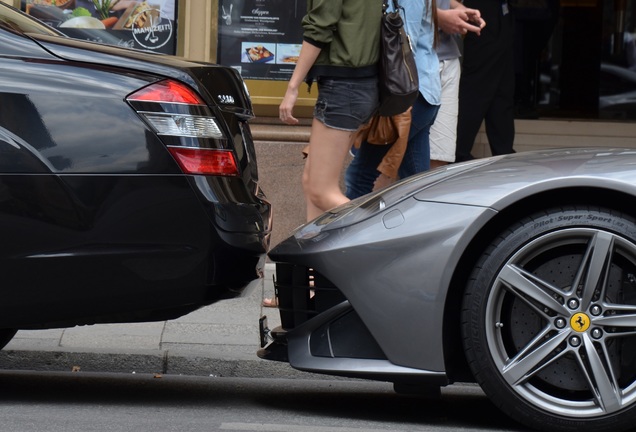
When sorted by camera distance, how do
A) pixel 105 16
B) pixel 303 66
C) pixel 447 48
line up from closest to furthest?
pixel 303 66, pixel 447 48, pixel 105 16

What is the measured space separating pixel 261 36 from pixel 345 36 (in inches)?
124

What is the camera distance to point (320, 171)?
20.1 ft

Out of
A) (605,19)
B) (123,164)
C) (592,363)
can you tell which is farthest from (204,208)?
(605,19)

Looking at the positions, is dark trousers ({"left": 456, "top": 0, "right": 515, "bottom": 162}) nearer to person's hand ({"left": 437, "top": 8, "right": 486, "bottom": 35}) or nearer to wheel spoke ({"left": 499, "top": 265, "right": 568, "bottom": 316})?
person's hand ({"left": 437, "top": 8, "right": 486, "bottom": 35})

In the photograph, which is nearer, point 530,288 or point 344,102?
point 530,288

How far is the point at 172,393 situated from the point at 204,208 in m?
1.06

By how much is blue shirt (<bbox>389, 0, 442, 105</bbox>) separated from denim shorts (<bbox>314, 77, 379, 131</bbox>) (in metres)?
0.67

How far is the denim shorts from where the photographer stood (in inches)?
239

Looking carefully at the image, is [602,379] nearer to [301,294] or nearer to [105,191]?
[301,294]

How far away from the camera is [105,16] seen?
30.0 ft

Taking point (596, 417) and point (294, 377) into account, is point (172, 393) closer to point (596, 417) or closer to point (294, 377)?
point (294, 377)

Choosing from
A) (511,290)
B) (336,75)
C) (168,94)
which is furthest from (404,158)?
(511,290)

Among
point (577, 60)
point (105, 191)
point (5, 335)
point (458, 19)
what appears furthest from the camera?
point (577, 60)

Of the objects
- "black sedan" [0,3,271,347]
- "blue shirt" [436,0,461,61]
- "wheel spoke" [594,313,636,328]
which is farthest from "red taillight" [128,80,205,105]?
"blue shirt" [436,0,461,61]
